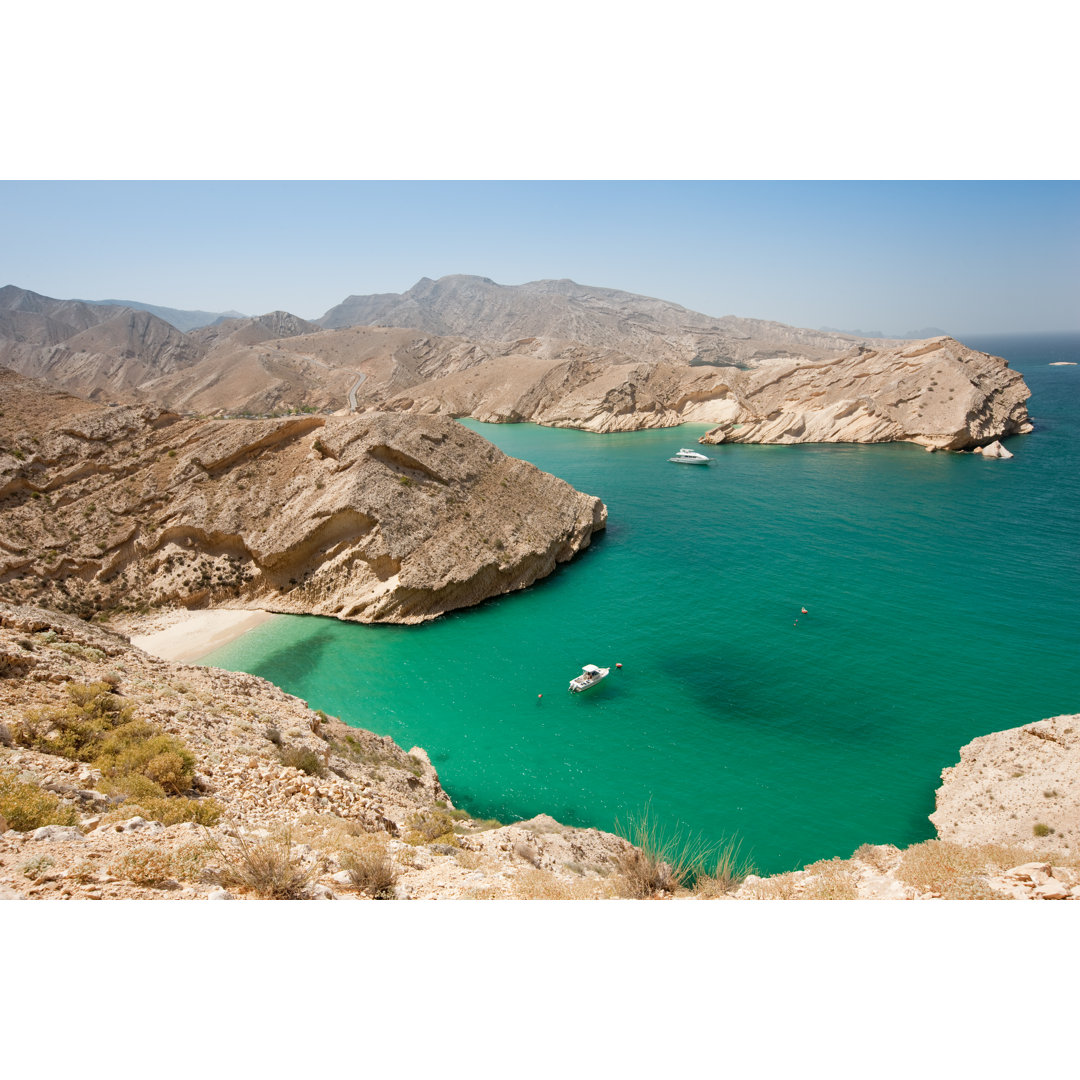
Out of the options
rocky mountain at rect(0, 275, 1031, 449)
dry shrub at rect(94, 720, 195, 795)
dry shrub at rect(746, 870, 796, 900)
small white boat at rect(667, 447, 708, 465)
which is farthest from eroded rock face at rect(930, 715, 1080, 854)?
small white boat at rect(667, 447, 708, 465)

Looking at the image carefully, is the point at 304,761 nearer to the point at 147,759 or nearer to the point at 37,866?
the point at 147,759

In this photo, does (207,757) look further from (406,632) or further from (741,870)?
(406,632)

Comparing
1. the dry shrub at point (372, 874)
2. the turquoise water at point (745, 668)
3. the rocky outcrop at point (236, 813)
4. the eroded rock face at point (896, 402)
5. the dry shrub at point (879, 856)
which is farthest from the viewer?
the eroded rock face at point (896, 402)

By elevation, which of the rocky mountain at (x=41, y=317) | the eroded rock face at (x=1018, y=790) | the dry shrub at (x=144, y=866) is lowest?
the eroded rock face at (x=1018, y=790)

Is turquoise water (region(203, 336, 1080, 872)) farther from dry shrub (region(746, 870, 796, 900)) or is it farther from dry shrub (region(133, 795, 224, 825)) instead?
dry shrub (region(133, 795, 224, 825))

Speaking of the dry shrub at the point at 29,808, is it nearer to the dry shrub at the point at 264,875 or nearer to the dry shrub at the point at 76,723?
the dry shrub at the point at 76,723

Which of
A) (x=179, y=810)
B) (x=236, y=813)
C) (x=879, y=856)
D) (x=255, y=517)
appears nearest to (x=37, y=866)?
(x=179, y=810)

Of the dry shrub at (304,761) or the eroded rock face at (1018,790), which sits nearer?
the dry shrub at (304,761)

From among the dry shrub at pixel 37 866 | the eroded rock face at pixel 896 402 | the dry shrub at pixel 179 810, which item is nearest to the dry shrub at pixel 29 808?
the dry shrub at pixel 179 810
